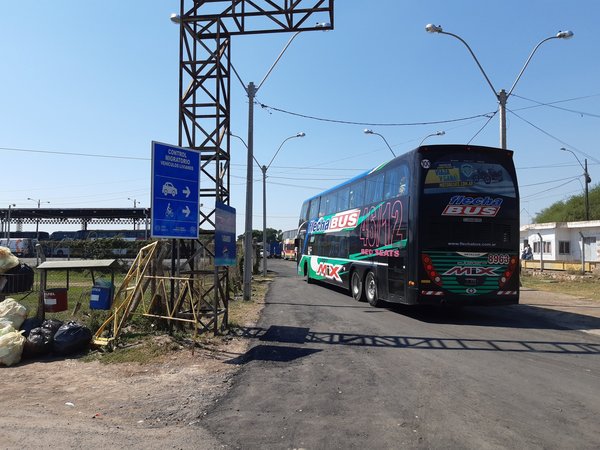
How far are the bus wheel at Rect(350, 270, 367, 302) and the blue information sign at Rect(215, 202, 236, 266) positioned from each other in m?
6.28

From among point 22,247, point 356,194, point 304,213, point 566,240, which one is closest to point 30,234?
point 22,247

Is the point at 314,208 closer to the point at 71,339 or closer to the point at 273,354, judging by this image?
the point at 273,354

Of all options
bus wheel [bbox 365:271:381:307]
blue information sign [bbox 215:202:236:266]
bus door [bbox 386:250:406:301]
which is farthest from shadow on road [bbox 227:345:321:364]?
bus wheel [bbox 365:271:381:307]

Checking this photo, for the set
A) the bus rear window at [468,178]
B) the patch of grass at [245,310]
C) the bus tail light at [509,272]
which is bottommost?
the patch of grass at [245,310]

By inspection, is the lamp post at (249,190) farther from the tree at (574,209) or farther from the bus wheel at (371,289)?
the tree at (574,209)

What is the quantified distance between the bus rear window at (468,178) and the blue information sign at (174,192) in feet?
18.1

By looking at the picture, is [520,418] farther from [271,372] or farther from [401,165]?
[401,165]

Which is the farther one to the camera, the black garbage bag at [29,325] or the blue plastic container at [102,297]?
the blue plastic container at [102,297]

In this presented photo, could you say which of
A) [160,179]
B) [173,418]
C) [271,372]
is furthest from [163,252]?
[173,418]

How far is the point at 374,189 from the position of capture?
48.8 feet

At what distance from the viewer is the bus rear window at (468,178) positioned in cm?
1173

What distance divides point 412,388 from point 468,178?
23.2 feet

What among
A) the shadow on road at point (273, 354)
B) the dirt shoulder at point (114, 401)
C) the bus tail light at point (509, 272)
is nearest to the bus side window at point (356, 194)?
→ the bus tail light at point (509, 272)

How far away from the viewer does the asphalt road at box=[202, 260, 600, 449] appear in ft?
15.1
